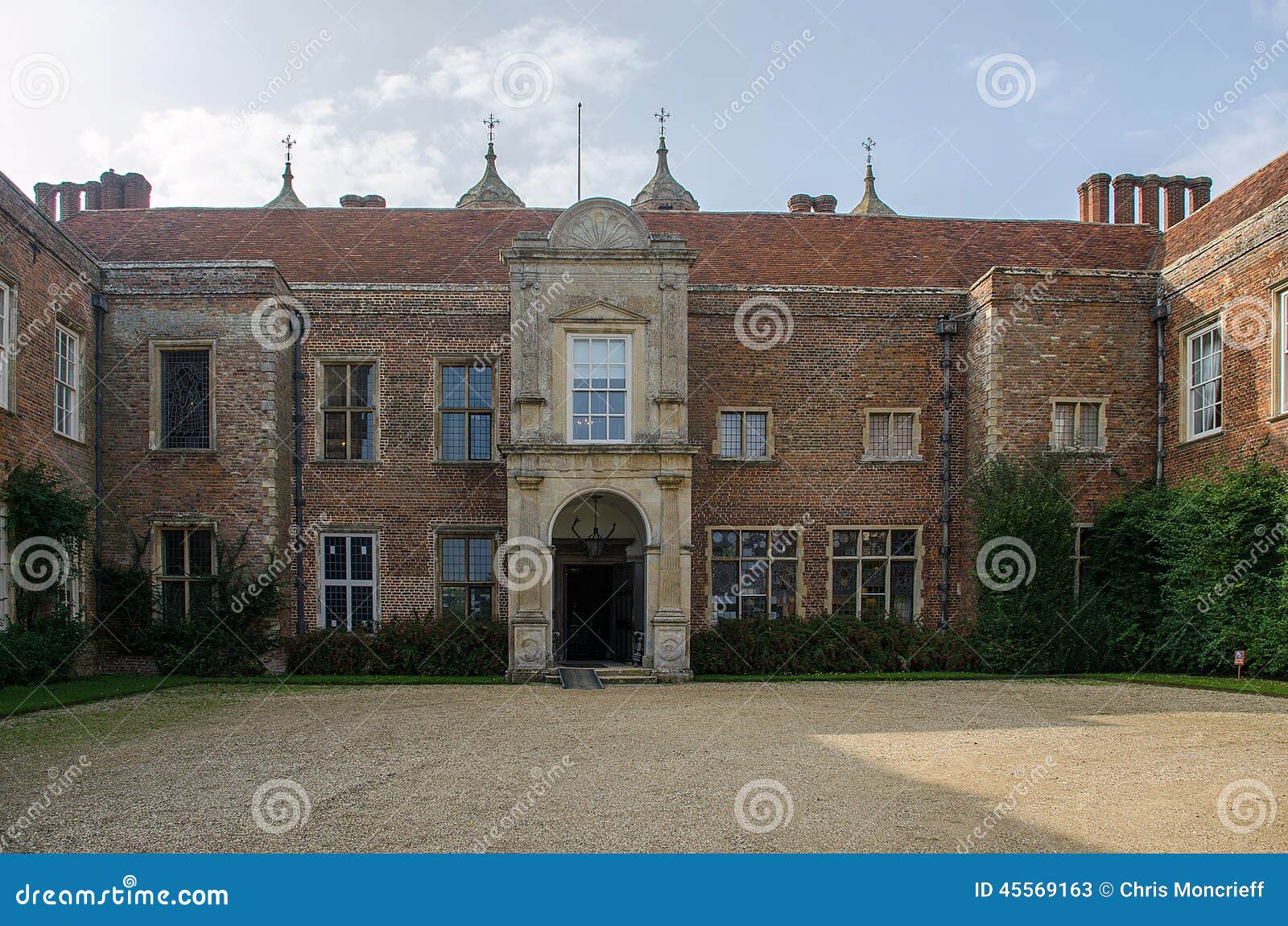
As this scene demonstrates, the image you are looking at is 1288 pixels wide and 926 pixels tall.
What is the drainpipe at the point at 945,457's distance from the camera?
19.5m

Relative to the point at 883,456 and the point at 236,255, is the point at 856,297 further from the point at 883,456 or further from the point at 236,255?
the point at 236,255

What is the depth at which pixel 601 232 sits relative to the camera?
1716 centimetres

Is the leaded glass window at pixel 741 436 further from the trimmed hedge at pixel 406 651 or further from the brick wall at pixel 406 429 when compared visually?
the trimmed hedge at pixel 406 651

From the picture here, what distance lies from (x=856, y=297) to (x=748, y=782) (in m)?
13.3

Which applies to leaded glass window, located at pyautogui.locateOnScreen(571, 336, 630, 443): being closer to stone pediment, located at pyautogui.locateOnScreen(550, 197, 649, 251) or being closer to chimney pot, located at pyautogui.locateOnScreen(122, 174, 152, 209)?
stone pediment, located at pyautogui.locateOnScreen(550, 197, 649, 251)

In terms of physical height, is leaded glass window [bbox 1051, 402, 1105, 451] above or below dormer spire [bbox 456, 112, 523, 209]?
below

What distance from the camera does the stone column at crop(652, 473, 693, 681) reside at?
16.4 metres

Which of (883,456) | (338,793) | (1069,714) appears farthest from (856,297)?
(338,793)

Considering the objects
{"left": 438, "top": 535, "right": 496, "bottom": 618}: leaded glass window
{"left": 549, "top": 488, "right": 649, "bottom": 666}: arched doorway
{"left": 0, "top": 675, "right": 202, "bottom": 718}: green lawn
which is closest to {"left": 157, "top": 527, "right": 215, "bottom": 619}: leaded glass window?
{"left": 0, "top": 675, "right": 202, "bottom": 718}: green lawn

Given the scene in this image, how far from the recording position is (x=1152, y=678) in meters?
15.6

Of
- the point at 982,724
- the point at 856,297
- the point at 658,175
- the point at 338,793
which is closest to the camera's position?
the point at 338,793

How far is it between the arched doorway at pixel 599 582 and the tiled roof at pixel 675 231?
527 centimetres

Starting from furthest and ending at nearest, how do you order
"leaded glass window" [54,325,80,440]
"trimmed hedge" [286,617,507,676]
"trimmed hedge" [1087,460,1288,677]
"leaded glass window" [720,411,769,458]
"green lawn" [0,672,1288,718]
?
"leaded glass window" [720,411,769,458]
"trimmed hedge" [286,617,507,676]
"leaded glass window" [54,325,80,440]
"trimmed hedge" [1087,460,1288,677]
"green lawn" [0,672,1288,718]

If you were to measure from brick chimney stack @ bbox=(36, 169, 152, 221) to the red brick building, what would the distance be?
336 centimetres
